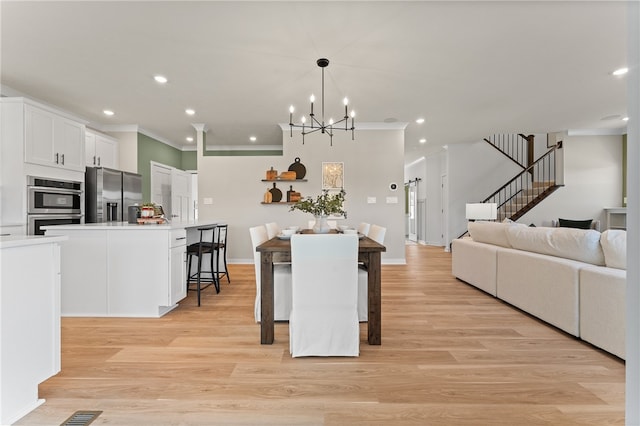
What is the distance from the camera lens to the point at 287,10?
254 centimetres

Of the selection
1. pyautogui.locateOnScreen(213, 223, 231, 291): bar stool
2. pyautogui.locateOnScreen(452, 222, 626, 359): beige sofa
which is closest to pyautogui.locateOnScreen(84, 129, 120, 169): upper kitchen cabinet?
pyautogui.locateOnScreen(213, 223, 231, 291): bar stool

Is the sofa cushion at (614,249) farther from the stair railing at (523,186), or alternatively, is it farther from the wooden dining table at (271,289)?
the stair railing at (523,186)

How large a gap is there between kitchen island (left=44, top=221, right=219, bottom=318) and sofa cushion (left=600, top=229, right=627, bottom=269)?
3.62m

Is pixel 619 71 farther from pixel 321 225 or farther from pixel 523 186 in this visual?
pixel 523 186

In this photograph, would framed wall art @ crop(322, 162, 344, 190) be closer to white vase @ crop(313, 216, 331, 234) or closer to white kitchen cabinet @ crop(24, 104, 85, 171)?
white vase @ crop(313, 216, 331, 234)

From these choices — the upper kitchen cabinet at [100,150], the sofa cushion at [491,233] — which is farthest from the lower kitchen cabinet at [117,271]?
the sofa cushion at [491,233]

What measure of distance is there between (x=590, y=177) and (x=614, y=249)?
6.23 metres

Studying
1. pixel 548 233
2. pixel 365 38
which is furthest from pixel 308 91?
pixel 548 233

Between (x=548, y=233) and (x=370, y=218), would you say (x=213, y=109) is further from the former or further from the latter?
(x=548, y=233)

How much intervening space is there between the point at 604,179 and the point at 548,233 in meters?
5.98

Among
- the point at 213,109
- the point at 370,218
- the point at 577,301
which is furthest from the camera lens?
the point at 370,218

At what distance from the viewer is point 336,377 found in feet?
6.35

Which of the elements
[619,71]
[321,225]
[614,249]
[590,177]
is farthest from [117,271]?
[590,177]

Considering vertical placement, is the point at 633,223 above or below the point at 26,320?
above
